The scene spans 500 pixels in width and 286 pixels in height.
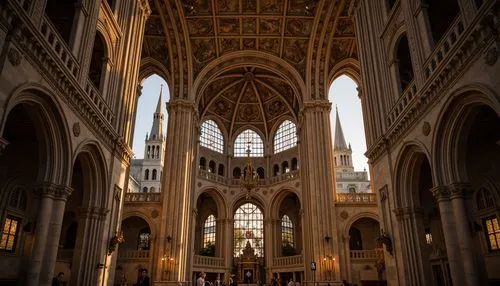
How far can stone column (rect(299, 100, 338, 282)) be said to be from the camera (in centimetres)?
2488

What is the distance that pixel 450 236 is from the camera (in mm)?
10297

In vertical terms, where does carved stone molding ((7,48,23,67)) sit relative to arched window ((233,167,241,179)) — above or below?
below

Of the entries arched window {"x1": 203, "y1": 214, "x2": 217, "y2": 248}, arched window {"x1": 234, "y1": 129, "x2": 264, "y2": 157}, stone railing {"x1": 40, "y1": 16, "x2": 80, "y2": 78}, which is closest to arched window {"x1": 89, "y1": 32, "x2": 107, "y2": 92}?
stone railing {"x1": 40, "y1": 16, "x2": 80, "y2": 78}

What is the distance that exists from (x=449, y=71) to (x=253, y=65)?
2139 cm

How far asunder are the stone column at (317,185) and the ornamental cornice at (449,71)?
1208cm

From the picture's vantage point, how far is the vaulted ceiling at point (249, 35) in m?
25.9

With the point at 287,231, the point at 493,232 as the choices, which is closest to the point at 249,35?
the point at 287,231

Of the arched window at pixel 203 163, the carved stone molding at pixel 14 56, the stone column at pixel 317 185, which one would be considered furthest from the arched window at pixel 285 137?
the carved stone molding at pixel 14 56

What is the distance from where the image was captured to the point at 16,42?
27.7 feet

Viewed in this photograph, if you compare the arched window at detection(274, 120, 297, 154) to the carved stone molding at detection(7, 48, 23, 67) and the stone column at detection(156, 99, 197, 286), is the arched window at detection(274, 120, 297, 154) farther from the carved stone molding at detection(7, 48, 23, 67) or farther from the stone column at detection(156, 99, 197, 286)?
the carved stone molding at detection(7, 48, 23, 67)

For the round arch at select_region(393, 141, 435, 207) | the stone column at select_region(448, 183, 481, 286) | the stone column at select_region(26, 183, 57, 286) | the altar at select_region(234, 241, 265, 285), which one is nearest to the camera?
the stone column at select_region(448, 183, 481, 286)

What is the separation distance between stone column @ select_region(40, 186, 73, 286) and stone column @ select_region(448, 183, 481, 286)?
11333 mm

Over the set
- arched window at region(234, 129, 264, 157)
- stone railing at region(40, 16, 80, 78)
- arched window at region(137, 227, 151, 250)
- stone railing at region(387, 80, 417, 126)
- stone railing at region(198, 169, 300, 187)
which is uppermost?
arched window at region(234, 129, 264, 157)

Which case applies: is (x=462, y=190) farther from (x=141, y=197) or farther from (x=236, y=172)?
(x=236, y=172)
